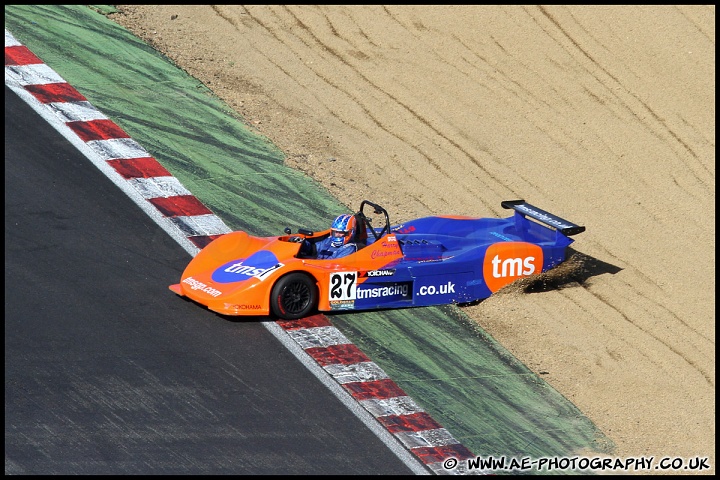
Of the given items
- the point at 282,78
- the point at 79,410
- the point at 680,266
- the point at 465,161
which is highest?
the point at 282,78

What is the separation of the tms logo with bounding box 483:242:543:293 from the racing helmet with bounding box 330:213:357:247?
165 centimetres

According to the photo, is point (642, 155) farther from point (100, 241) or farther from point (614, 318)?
point (100, 241)

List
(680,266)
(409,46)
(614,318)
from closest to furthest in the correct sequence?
(614,318)
(680,266)
(409,46)

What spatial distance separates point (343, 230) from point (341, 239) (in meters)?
→ 0.12

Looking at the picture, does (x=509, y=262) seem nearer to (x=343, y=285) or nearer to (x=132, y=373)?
(x=343, y=285)

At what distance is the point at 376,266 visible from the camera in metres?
12.6

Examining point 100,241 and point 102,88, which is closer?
point 100,241

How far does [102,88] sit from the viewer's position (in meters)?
16.9

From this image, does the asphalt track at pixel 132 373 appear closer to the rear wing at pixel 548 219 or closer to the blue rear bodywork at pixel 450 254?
the blue rear bodywork at pixel 450 254

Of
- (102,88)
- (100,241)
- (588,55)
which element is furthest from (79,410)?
(588,55)

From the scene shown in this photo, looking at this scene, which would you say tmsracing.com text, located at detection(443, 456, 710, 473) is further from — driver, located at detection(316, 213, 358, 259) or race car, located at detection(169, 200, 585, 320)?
driver, located at detection(316, 213, 358, 259)

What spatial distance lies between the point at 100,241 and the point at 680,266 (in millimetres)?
7299

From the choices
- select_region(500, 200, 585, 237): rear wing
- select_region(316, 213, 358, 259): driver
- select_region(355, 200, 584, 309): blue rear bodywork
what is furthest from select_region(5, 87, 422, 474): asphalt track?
select_region(500, 200, 585, 237): rear wing

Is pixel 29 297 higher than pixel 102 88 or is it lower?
lower
